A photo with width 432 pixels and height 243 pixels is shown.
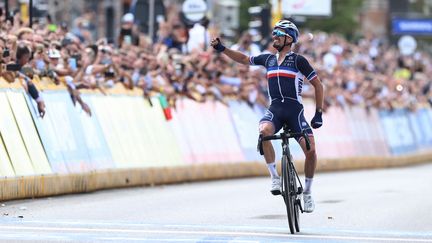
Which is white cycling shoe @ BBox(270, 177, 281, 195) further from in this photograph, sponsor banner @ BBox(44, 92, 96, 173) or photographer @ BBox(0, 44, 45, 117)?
sponsor banner @ BBox(44, 92, 96, 173)

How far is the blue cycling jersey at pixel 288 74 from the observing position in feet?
43.3

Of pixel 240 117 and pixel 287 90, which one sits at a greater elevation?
pixel 287 90

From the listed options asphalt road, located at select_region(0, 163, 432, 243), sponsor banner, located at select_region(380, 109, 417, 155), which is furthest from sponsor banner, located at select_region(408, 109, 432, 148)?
asphalt road, located at select_region(0, 163, 432, 243)

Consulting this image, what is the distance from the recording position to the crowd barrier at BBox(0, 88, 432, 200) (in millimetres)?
16984

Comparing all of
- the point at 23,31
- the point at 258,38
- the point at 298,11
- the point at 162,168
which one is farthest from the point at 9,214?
the point at 298,11

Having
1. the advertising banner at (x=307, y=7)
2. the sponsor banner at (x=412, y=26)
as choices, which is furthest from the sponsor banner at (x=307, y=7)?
the sponsor banner at (x=412, y=26)

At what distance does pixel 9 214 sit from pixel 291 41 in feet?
12.6

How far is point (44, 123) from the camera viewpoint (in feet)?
58.2

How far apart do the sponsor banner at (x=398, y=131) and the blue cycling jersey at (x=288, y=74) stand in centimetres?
1960

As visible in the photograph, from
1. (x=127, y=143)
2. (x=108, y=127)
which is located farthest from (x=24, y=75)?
(x=127, y=143)

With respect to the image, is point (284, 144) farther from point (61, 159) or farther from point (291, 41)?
point (61, 159)

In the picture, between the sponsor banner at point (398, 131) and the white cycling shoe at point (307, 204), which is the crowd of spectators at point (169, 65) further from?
the white cycling shoe at point (307, 204)

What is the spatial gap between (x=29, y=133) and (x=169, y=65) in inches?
226

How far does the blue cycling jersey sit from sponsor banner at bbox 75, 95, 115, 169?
6033mm
